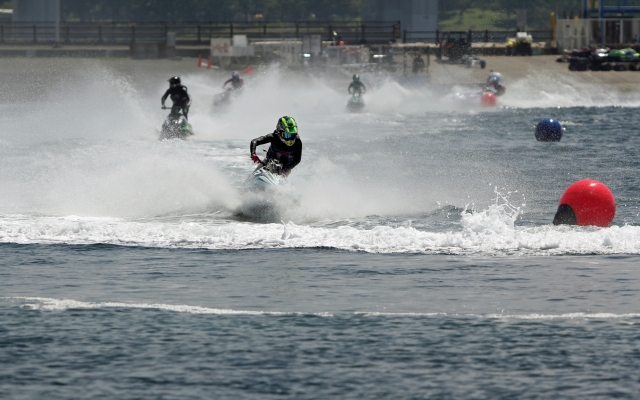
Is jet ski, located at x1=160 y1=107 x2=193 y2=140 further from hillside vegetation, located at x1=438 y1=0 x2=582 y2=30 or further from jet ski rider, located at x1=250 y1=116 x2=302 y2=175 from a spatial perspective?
hillside vegetation, located at x1=438 y1=0 x2=582 y2=30

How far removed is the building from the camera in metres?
84.6

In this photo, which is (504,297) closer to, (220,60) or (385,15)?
(220,60)

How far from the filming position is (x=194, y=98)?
49125mm

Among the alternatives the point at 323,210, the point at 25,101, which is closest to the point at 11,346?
the point at 323,210

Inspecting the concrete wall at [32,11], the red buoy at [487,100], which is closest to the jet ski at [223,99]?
the red buoy at [487,100]

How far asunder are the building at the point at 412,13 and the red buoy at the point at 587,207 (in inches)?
2765

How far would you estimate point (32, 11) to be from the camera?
279 ft

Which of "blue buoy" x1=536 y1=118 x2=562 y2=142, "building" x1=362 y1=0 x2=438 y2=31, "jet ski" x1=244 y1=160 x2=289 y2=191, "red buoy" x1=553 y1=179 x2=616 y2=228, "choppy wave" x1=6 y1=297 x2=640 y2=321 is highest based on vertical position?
"building" x1=362 y1=0 x2=438 y2=31

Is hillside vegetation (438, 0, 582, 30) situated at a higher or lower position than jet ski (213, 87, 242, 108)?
higher

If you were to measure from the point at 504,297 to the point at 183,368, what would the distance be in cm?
393

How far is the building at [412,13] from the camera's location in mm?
84562

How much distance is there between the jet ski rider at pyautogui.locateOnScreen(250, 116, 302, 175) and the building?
6899cm

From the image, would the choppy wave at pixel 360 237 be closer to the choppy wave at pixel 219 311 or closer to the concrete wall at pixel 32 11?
the choppy wave at pixel 219 311

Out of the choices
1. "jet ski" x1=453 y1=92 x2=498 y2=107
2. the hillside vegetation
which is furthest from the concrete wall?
the hillside vegetation
